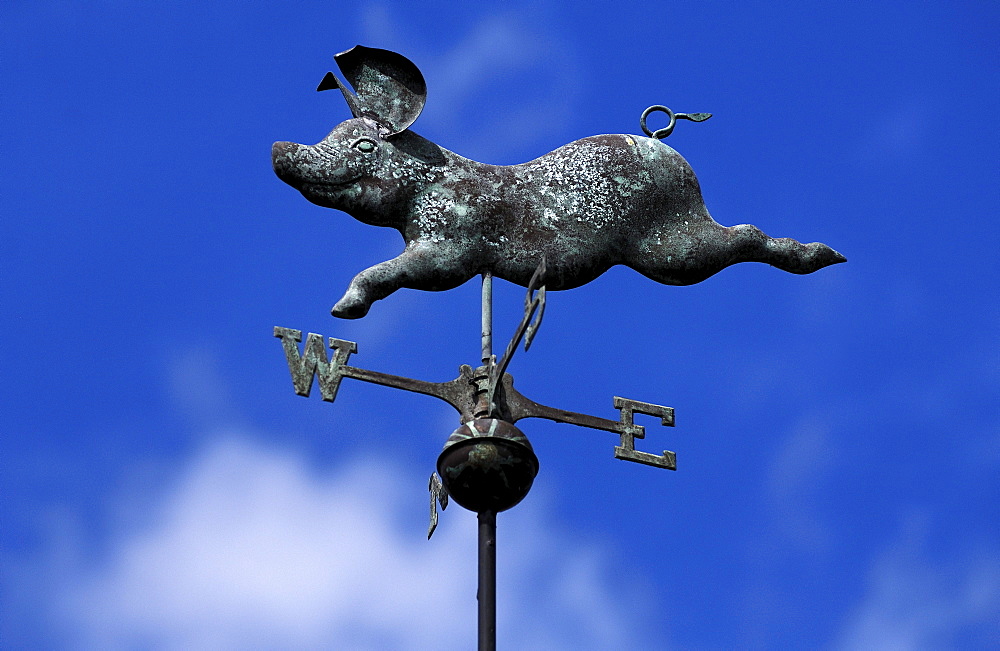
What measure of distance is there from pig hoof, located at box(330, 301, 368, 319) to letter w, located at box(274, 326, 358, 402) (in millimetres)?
97

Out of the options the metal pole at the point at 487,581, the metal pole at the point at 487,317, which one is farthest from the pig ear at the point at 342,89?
the metal pole at the point at 487,581

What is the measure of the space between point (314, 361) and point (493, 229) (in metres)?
0.89

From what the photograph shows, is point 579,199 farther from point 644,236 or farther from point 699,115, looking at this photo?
point 699,115

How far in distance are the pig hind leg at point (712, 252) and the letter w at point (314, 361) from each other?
4.33 ft

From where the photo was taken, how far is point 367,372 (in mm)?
6426

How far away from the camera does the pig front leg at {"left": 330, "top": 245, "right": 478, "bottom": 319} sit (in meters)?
6.51

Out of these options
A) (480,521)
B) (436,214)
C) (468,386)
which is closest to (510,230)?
(436,214)

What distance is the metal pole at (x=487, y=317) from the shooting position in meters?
6.42

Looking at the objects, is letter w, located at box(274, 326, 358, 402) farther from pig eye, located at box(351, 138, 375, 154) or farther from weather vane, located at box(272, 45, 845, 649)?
pig eye, located at box(351, 138, 375, 154)

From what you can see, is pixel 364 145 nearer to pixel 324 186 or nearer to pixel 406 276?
pixel 324 186

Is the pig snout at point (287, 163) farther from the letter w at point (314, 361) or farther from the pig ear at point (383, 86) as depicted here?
the letter w at point (314, 361)

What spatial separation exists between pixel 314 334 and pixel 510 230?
0.89 metres

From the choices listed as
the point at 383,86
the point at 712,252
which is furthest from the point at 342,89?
the point at 712,252

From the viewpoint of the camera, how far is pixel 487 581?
582 cm
